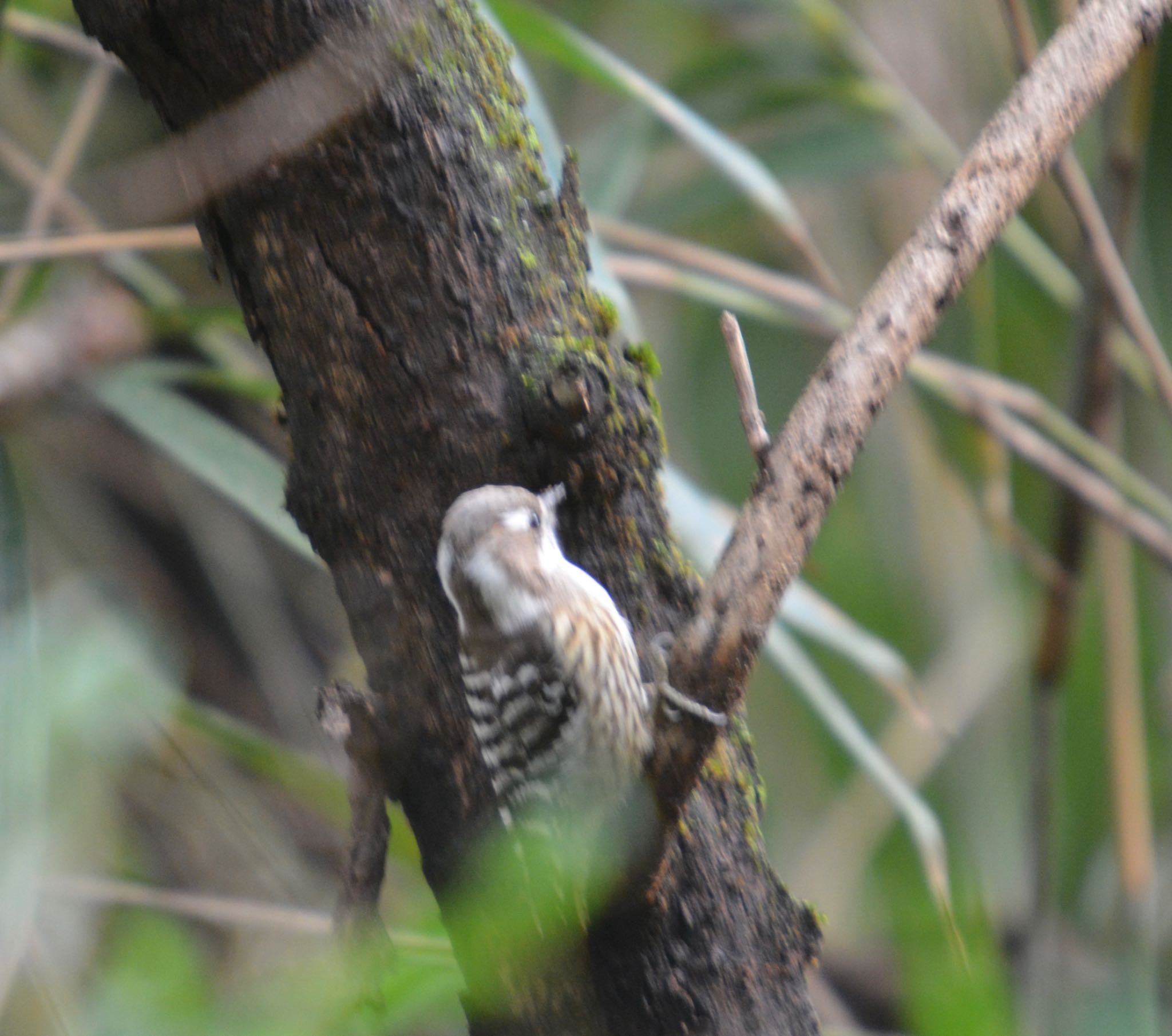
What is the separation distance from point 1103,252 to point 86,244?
1.77 m

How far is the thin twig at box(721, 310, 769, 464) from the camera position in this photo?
1197mm

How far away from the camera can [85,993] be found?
0.69 m

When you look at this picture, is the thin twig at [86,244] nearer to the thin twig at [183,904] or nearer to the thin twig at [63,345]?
the thin twig at [63,345]

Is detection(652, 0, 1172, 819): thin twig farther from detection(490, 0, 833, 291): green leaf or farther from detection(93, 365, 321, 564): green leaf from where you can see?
detection(93, 365, 321, 564): green leaf

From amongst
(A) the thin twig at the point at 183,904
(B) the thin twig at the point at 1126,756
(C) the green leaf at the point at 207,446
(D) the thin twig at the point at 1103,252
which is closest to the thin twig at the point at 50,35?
(C) the green leaf at the point at 207,446

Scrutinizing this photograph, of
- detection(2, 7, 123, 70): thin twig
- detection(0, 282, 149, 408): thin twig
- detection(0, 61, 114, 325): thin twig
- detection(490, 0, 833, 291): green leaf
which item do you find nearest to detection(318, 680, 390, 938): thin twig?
detection(0, 282, 149, 408): thin twig

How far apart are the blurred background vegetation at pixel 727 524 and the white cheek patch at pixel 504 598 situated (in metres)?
0.38

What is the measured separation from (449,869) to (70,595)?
66 centimetres

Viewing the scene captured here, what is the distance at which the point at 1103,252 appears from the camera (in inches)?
80.0

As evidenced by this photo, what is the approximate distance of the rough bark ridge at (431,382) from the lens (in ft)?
3.88

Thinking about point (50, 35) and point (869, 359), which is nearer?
point (869, 359)

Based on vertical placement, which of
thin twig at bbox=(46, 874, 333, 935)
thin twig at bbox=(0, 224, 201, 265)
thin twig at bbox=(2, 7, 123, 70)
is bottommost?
thin twig at bbox=(46, 874, 333, 935)

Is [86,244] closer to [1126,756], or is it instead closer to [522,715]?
[522,715]

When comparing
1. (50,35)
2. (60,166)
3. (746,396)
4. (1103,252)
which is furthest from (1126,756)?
(50,35)
